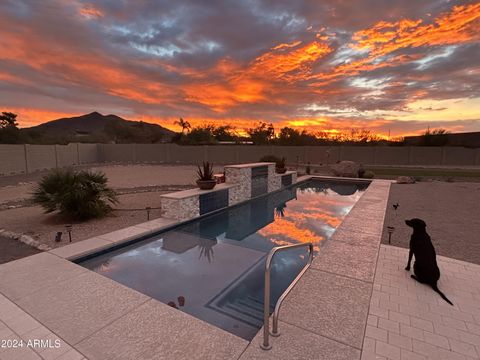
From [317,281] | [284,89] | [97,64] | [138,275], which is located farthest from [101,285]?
[284,89]

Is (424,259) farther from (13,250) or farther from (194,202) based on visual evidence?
(13,250)

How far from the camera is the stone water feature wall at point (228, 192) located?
6.89 m

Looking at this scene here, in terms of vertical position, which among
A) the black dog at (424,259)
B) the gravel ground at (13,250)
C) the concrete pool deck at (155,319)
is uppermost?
the black dog at (424,259)

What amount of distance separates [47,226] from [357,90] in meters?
18.9

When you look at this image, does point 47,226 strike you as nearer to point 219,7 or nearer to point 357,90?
point 219,7

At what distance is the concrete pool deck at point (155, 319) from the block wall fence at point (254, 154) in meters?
22.9

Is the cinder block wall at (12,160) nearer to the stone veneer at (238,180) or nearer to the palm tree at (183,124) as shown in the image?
the stone veneer at (238,180)

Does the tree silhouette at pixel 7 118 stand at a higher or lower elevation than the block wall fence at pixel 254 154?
higher

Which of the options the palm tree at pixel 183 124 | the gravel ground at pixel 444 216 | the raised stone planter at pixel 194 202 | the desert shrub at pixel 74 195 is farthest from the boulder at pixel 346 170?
the palm tree at pixel 183 124

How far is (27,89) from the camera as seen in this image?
16594mm

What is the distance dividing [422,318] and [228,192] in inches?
270

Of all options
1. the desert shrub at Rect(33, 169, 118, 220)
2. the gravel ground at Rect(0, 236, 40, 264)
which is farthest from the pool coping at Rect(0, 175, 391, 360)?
the desert shrub at Rect(33, 169, 118, 220)

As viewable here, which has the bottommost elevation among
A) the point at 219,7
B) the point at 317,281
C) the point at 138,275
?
the point at 138,275

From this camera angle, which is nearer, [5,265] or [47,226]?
[5,265]
